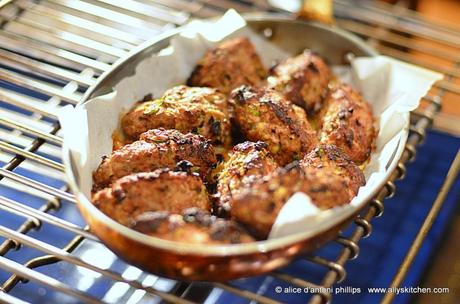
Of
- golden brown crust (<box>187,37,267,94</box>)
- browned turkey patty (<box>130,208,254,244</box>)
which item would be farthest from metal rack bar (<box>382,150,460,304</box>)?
golden brown crust (<box>187,37,267,94</box>)

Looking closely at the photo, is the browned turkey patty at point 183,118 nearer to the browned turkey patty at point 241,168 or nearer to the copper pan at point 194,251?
the browned turkey patty at point 241,168

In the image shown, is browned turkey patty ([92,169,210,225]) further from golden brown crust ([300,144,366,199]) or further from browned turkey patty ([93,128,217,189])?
golden brown crust ([300,144,366,199])

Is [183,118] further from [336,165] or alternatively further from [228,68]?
[336,165]

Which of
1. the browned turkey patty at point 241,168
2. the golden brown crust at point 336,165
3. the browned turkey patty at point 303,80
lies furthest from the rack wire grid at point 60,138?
the browned turkey patty at point 303,80

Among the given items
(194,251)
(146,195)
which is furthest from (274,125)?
(194,251)

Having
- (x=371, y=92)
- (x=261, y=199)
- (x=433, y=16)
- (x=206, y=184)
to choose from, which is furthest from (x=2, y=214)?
(x=433, y=16)

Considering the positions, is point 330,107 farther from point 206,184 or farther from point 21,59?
point 21,59
